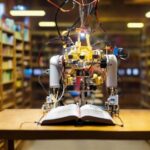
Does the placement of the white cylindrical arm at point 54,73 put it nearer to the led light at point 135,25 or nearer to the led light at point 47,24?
the led light at point 47,24

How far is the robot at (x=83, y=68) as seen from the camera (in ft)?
6.47

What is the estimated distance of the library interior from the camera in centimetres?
167

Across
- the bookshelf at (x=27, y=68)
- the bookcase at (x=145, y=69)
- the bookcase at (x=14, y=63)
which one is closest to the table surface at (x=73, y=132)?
the bookcase at (x=14, y=63)

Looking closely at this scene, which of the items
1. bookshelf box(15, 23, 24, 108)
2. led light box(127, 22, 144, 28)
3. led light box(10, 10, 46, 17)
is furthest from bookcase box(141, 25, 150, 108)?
bookshelf box(15, 23, 24, 108)

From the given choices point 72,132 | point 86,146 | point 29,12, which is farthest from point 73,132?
point 29,12

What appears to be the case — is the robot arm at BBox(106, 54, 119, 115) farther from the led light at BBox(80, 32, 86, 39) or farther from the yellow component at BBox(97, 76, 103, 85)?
the led light at BBox(80, 32, 86, 39)

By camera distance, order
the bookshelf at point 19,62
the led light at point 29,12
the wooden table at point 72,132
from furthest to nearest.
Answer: the bookshelf at point 19,62
the led light at point 29,12
the wooden table at point 72,132

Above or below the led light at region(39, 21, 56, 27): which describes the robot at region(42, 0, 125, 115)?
below

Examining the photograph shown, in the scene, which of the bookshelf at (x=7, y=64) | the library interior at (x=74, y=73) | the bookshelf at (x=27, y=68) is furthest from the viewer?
the bookshelf at (x=27, y=68)

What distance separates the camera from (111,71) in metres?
2.01

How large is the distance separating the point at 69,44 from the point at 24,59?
3365 mm

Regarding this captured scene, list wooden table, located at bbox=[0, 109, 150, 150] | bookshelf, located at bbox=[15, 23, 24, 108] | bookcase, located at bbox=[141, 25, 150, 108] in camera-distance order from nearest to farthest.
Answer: wooden table, located at bbox=[0, 109, 150, 150] → bookcase, located at bbox=[141, 25, 150, 108] → bookshelf, located at bbox=[15, 23, 24, 108]

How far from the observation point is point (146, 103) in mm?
5168

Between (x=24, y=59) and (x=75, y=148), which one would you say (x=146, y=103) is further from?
(x=24, y=59)
